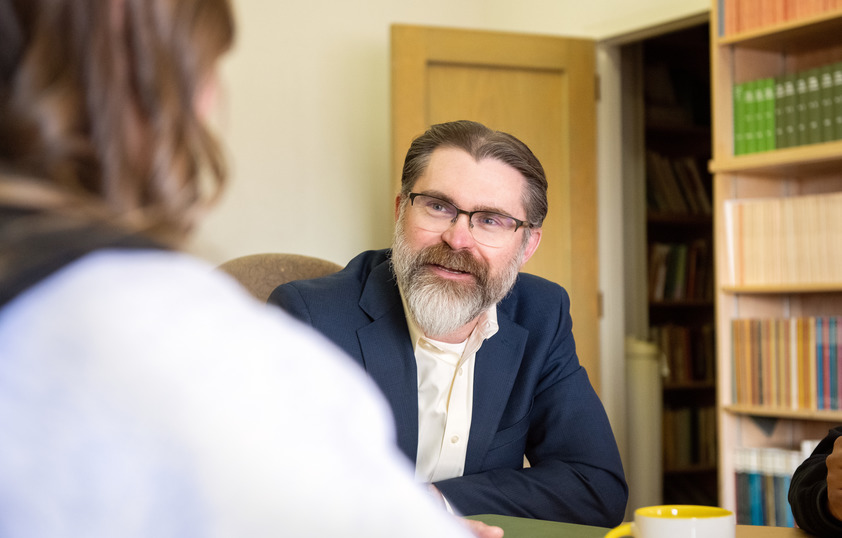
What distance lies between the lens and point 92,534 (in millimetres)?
362

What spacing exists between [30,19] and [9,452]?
0.69 ft

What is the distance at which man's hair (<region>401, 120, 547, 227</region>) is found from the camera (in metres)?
1.78

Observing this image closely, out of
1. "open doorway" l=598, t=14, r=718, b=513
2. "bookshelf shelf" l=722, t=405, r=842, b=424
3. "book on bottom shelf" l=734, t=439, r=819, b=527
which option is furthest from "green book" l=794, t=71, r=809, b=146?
"open doorway" l=598, t=14, r=718, b=513

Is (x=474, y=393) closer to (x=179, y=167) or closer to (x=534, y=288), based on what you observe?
(x=534, y=288)

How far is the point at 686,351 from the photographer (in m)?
4.73

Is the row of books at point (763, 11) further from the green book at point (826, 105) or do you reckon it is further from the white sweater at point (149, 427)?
the white sweater at point (149, 427)

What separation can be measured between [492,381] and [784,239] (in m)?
1.77

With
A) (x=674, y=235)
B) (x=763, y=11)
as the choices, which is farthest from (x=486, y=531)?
(x=674, y=235)

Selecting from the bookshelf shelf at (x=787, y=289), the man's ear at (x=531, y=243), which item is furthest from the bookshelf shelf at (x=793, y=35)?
the man's ear at (x=531, y=243)

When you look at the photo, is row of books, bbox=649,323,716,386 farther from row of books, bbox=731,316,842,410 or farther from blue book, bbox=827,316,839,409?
blue book, bbox=827,316,839,409

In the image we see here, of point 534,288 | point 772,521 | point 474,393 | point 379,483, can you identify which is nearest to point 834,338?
point 772,521

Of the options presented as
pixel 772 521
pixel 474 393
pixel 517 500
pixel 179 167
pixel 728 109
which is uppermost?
pixel 728 109

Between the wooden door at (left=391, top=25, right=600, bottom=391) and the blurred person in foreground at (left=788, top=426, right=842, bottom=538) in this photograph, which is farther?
the wooden door at (left=391, top=25, right=600, bottom=391)

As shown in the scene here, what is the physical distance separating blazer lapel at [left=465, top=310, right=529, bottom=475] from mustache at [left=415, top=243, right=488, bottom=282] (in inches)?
5.1
